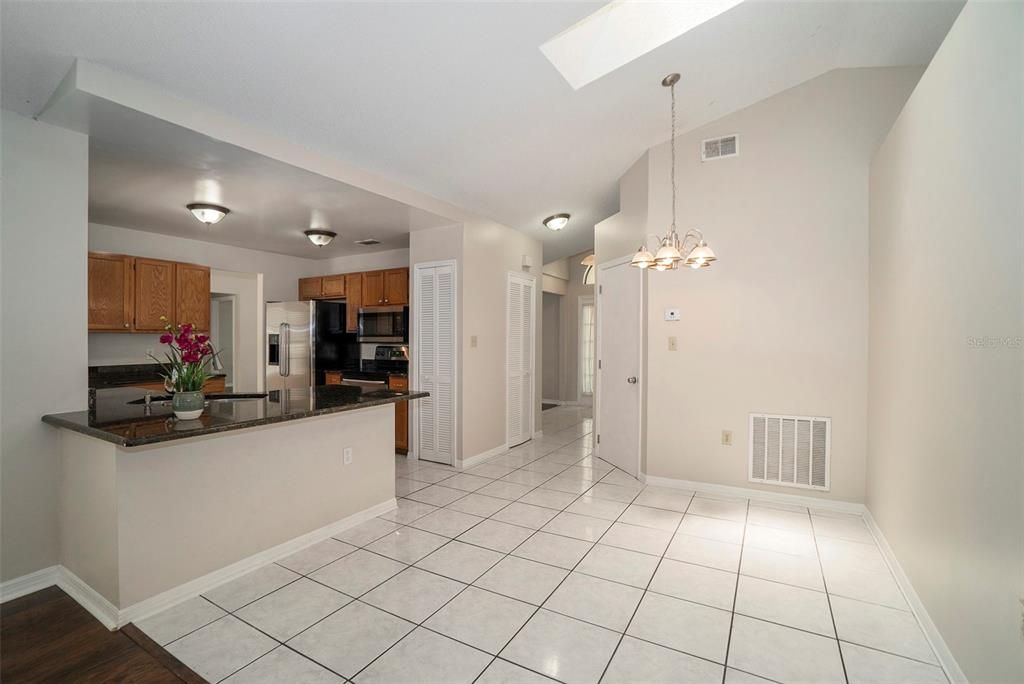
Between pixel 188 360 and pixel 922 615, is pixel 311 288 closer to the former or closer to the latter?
pixel 188 360

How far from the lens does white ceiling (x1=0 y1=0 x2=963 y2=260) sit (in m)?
1.97

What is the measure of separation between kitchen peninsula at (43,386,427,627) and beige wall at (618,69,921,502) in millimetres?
2596

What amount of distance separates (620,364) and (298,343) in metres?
3.96

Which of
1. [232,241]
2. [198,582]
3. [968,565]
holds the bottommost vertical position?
[198,582]

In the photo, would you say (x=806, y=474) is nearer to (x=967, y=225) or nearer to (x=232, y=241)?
(x=967, y=225)

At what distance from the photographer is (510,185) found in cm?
421

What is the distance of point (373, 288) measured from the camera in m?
5.52

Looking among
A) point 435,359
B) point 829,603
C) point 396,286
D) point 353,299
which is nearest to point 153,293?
point 353,299

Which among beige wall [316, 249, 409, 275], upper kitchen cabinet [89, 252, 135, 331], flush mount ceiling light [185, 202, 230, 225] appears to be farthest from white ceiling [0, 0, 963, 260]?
upper kitchen cabinet [89, 252, 135, 331]

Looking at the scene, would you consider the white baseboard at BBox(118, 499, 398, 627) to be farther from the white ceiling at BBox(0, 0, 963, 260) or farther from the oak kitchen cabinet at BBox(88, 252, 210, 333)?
the oak kitchen cabinet at BBox(88, 252, 210, 333)

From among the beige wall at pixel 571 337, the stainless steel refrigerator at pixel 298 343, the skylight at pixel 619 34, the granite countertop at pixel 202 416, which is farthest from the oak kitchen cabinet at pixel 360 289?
the beige wall at pixel 571 337

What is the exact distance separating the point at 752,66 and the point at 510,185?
2078 mm

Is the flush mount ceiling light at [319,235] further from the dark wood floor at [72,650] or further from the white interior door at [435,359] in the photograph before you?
the dark wood floor at [72,650]

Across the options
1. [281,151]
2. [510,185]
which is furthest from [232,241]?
[510,185]
